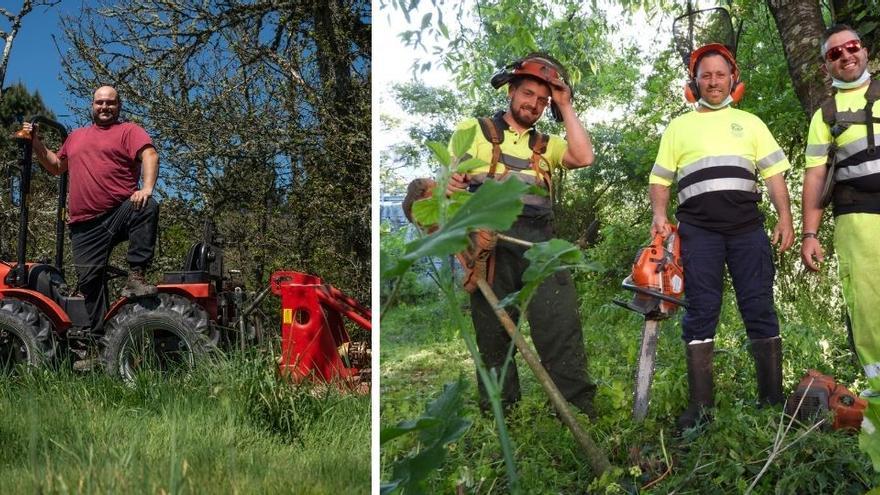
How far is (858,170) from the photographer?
2234mm

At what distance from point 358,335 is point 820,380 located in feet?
8.96

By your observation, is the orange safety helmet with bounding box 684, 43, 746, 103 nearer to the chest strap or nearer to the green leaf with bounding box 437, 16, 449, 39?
the chest strap

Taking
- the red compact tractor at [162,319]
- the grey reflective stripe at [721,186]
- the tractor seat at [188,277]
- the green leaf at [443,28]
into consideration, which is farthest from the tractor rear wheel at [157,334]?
the grey reflective stripe at [721,186]

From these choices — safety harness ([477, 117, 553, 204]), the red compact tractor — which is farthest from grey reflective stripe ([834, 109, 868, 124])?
the red compact tractor

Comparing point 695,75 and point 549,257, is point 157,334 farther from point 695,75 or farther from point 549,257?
point 549,257

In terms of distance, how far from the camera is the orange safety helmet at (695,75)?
7.83 feet

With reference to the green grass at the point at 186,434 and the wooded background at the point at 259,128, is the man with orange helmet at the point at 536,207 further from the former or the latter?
the wooded background at the point at 259,128

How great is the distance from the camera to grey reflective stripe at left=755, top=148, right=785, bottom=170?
7.63ft

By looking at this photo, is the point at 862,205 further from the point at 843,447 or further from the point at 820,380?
the point at 843,447

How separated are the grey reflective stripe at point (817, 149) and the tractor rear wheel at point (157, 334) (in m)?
2.08

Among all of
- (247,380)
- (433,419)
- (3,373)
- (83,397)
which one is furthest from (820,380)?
(3,373)

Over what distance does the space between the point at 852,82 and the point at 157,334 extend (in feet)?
8.31

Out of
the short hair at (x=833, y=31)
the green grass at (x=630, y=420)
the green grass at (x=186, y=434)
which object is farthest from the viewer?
the short hair at (x=833, y=31)

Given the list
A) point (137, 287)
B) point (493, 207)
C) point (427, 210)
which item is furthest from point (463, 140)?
point (137, 287)
